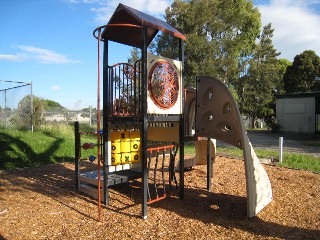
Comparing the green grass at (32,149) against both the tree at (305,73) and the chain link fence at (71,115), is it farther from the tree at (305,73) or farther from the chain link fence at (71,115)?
the tree at (305,73)

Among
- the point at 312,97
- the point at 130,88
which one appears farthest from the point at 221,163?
the point at 312,97

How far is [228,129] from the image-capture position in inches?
208

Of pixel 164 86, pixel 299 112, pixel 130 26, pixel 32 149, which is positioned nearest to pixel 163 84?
pixel 164 86

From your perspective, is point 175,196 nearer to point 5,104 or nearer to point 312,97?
point 5,104

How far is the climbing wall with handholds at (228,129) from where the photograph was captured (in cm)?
445

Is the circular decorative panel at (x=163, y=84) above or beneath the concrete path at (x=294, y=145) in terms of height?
above

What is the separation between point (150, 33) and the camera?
5.89 metres

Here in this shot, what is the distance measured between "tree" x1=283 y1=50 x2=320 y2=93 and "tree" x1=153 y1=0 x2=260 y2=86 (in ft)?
55.1

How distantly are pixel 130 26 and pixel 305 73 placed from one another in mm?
37231

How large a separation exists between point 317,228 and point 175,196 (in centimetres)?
245

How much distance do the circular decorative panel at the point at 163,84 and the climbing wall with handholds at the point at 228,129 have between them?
1.83 ft

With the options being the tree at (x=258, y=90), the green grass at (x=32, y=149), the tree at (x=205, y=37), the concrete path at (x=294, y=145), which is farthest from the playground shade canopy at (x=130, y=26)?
the tree at (x=258, y=90)

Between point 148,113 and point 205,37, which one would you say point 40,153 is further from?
point 205,37

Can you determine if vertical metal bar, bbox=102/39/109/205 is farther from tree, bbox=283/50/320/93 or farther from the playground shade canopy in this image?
tree, bbox=283/50/320/93
